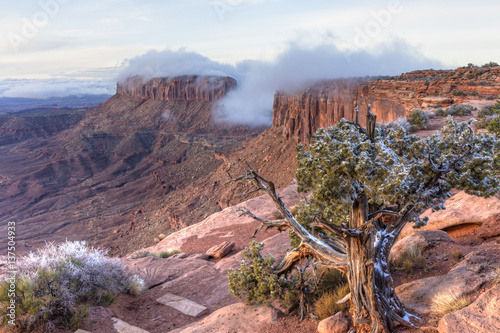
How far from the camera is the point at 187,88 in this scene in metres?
120

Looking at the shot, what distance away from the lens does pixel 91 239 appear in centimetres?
4547

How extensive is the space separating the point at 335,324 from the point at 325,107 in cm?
3992

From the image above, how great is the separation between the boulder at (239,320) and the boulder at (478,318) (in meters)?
3.96

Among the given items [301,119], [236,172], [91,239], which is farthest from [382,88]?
[91,239]

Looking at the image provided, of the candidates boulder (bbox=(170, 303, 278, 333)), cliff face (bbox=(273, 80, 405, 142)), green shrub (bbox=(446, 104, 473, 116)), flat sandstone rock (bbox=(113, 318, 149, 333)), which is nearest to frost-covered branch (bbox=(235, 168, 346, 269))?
boulder (bbox=(170, 303, 278, 333))

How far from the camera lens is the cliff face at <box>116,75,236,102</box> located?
385 ft

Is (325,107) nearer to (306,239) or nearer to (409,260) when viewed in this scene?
(409,260)

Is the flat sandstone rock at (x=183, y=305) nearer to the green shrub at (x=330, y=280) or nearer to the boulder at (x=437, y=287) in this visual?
the green shrub at (x=330, y=280)

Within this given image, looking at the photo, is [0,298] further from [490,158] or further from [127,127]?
[127,127]

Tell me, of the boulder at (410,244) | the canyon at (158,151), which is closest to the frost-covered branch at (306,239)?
the canyon at (158,151)

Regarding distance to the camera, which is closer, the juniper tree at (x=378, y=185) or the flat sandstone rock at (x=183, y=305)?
the juniper tree at (x=378, y=185)

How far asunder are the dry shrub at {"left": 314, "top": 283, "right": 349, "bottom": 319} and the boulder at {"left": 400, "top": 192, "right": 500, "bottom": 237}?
5.50m

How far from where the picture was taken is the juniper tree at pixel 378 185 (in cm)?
604

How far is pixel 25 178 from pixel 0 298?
80.8 meters
